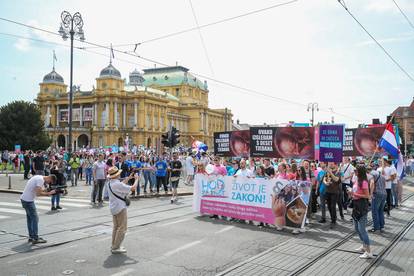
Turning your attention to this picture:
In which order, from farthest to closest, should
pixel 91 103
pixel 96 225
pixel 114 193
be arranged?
pixel 91 103, pixel 96 225, pixel 114 193

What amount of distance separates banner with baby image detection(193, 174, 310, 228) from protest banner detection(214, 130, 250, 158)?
129 inches

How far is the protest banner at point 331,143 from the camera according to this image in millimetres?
11157

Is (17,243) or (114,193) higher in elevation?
(114,193)

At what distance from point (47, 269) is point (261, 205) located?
5827mm

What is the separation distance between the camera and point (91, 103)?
280ft

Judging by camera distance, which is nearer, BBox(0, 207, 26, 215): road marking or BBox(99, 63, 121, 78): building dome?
BBox(0, 207, 26, 215): road marking

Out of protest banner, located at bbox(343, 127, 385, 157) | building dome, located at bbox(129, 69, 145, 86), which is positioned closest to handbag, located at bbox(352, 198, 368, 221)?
protest banner, located at bbox(343, 127, 385, 157)

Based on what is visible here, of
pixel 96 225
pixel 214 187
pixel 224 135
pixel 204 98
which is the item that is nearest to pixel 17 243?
pixel 96 225

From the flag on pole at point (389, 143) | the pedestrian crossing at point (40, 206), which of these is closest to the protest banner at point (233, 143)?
the flag on pole at point (389, 143)

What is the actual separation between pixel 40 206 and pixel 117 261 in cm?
771

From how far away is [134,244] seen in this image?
8148 mm

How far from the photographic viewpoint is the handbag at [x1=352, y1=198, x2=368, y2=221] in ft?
25.1

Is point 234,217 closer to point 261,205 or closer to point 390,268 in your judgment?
point 261,205

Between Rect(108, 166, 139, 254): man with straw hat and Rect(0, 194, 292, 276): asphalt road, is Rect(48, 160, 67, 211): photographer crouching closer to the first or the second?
Rect(0, 194, 292, 276): asphalt road
